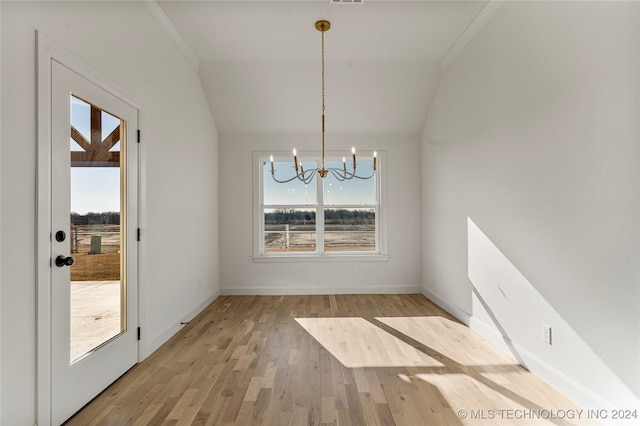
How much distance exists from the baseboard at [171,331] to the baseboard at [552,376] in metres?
3.16

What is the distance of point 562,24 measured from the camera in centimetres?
220

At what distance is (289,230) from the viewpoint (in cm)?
521

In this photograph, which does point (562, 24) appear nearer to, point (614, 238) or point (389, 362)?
point (614, 238)

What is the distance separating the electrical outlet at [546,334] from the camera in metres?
2.34

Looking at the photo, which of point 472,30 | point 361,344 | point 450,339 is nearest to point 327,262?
point 361,344

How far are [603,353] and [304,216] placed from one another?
3904mm

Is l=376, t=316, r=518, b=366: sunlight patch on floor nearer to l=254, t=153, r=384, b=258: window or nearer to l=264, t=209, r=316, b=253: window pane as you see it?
l=254, t=153, r=384, b=258: window

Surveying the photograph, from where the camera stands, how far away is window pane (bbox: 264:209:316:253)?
5.19 m

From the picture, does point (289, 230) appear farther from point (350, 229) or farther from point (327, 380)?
point (327, 380)

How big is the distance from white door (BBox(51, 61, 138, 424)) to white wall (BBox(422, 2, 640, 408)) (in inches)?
126

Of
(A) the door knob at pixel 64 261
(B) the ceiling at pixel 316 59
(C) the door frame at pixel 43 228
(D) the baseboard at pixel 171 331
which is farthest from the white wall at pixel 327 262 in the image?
(C) the door frame at pixel 43 228

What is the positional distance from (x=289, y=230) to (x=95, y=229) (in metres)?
3.17

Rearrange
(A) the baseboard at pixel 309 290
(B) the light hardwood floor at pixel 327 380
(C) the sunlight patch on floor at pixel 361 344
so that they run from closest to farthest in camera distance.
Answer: (B) the light hardwood floor at pixel 327 380 → (C) the sunlight patch on floor at pixel 361 344 → (A) the baseboard at pixel 309 290

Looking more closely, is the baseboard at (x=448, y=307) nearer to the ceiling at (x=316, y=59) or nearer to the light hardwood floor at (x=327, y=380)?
the light hardwood floor at (x=327, y=380)
